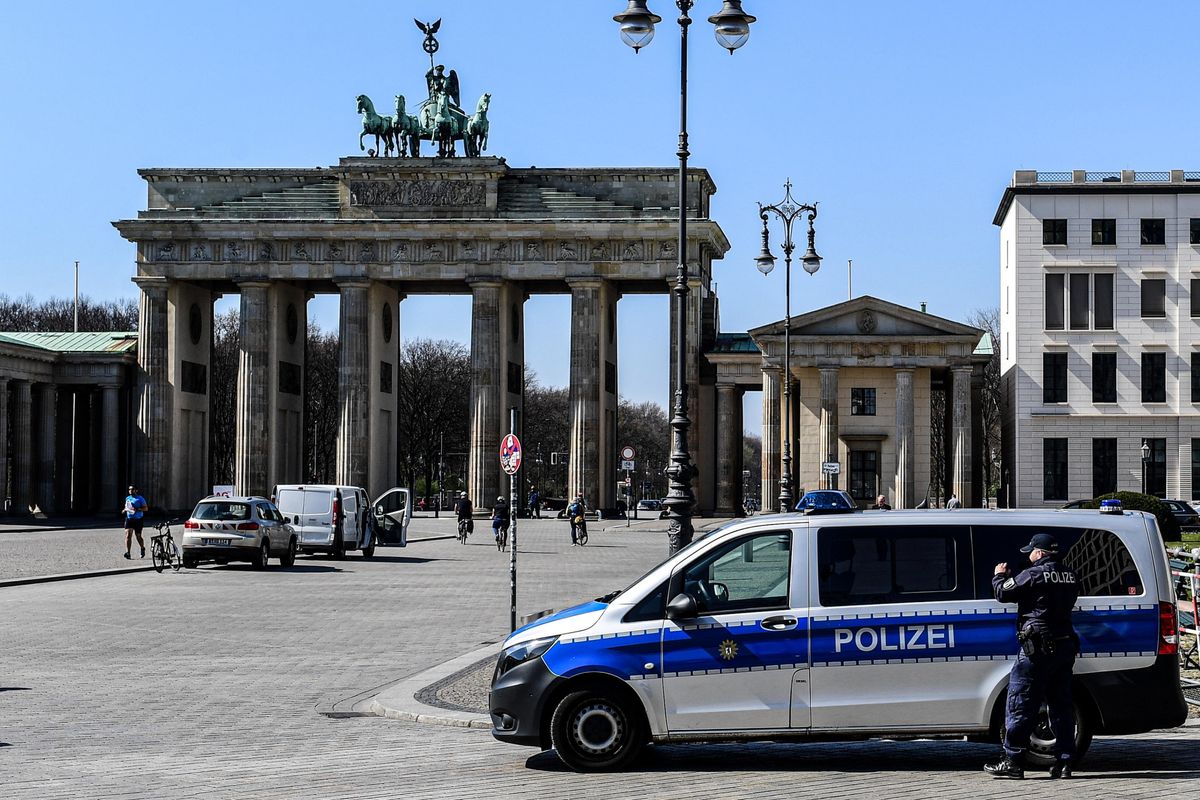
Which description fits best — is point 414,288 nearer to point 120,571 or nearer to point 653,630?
point 120,571

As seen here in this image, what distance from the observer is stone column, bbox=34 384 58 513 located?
80.9 meters

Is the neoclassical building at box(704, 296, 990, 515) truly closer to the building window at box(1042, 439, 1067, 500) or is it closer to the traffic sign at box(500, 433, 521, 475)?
the building window at box(1042, 439, 1067, 500)

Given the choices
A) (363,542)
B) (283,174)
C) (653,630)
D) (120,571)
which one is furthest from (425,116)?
(653,630)

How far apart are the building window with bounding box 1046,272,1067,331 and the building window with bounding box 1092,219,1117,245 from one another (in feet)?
7.41

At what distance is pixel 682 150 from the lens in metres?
22.4

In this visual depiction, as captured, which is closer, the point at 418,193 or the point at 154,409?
the point at 154,409

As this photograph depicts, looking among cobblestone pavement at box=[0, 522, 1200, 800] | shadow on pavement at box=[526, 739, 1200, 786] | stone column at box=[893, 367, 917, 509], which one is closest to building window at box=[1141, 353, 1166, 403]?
stone column at box=[893, 367, 917, 509]

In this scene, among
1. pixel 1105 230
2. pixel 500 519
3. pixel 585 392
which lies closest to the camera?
pixel 500 519

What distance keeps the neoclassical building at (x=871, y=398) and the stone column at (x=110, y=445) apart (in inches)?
1293

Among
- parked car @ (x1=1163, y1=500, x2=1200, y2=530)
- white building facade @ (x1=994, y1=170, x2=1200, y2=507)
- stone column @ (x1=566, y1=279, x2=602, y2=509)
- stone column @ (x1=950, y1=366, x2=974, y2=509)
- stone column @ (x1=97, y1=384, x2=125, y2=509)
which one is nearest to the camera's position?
→ parked car @ (x1=1163, y1=500, x2=1200, y2=530)

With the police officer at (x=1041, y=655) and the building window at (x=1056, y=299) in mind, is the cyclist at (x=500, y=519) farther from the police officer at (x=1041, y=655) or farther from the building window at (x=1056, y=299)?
the police officer at (x=1041, y=655)

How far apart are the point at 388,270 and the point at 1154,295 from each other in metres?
36.3

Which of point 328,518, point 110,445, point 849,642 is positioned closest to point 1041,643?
point 849,642

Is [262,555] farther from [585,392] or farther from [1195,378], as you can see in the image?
[1195,378]
